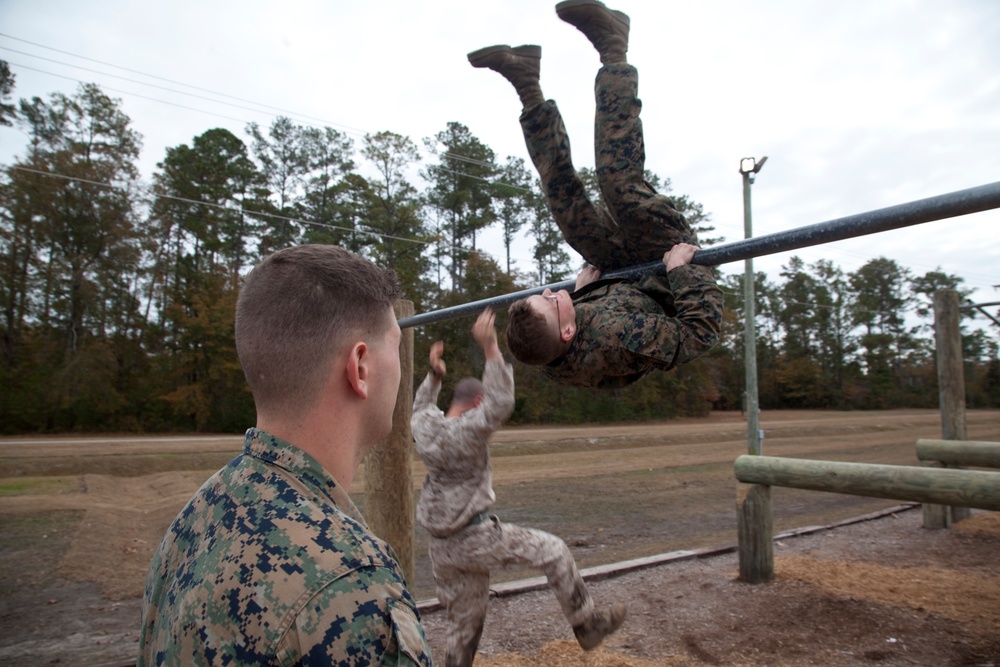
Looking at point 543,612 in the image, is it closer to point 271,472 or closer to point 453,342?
point 271,472

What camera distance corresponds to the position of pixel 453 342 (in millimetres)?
30438

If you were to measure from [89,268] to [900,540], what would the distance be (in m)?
31.0

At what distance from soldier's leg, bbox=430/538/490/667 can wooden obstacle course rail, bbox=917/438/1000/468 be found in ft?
18.2

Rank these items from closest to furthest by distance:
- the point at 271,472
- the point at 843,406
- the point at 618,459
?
1. the point at 271,472
2. the point at 618,459
3. the point at 843,406

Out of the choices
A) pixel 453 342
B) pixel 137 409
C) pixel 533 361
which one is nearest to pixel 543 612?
pixel 533 361

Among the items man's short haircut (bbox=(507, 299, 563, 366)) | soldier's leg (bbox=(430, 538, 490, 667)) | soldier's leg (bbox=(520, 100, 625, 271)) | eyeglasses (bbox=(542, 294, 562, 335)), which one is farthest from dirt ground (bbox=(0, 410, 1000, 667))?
soldier's leg (bbox=(520, 100, 625, 271))

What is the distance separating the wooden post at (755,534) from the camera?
6.00 m

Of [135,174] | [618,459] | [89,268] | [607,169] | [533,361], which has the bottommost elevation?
[618,459]

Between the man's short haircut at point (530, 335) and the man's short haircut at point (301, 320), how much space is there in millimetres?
1729

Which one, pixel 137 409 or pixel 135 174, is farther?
pixel 135 174

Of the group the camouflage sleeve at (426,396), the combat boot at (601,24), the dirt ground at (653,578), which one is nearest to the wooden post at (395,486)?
the camouflage sleeve at (426,396)

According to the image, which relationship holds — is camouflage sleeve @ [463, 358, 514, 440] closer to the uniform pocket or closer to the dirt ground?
the dirt ground

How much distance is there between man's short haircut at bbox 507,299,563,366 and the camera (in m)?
3.03

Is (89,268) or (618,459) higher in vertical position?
(89,268)
